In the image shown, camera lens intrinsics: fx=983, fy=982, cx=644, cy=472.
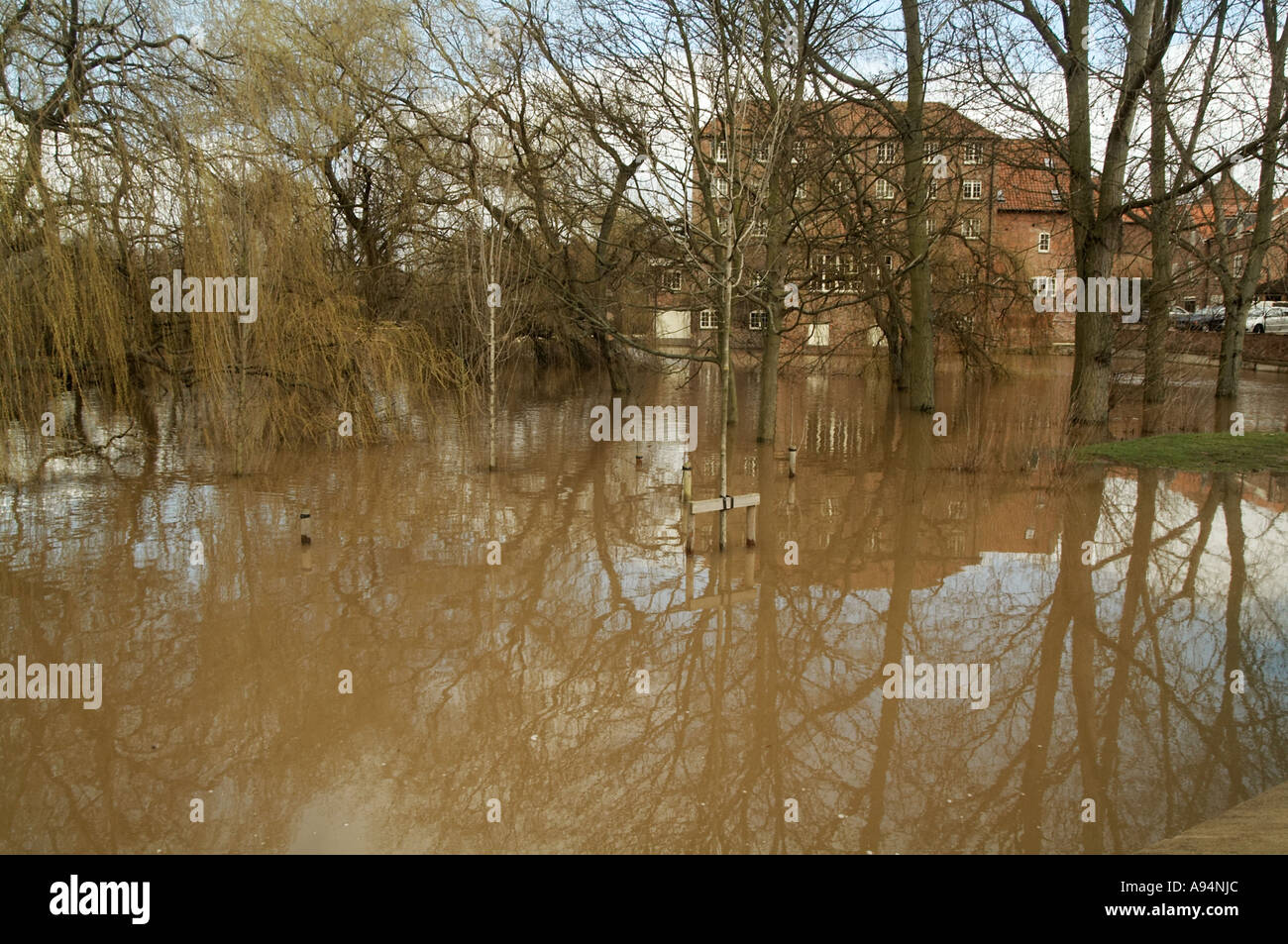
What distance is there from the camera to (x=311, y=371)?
15.2 metres

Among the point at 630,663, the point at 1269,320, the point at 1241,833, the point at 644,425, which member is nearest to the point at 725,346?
the point at 630,663

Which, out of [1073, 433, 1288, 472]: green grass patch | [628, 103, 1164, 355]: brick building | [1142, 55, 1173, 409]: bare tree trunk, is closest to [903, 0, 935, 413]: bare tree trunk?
[628, 103, 1164, 355]: brick building

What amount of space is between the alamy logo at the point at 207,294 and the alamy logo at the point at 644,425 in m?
6.71

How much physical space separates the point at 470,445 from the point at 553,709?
1093 centimetres

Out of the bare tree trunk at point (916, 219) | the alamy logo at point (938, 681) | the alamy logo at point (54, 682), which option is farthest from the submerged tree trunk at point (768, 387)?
the alamy logo at point (54, 682)

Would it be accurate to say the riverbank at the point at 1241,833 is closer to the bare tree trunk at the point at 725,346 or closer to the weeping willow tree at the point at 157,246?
the bare tree trunk at the point at 725,346

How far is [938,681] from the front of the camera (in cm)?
691

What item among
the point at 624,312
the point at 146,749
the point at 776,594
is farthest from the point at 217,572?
the point at 624,312

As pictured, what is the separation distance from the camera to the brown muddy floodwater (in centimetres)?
518

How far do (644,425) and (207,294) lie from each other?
9518 millimetres

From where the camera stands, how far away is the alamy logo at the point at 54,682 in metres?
6.68

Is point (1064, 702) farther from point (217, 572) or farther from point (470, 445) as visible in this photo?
point (470, 445)

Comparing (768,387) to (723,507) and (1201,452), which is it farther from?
(723,507)
